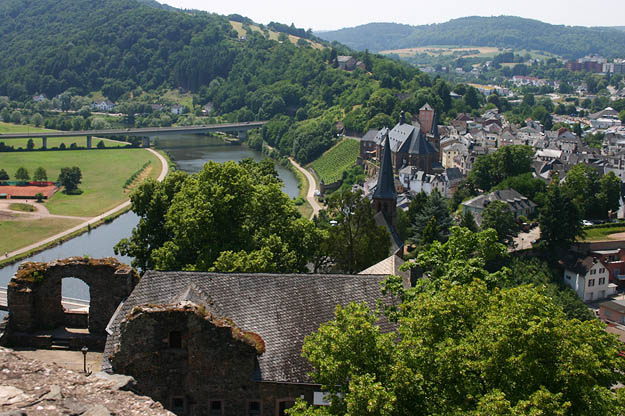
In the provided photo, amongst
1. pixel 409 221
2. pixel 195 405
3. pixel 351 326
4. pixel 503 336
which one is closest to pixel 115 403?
pixel 351 326

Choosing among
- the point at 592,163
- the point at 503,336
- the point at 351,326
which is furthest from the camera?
the point at 592,163

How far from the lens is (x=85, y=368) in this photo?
21.6 metres

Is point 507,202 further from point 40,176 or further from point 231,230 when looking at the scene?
point 40,176

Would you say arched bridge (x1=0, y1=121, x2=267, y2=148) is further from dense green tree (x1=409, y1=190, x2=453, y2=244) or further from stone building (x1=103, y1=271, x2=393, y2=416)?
stone building (x1=103, y1=271, x2=393, y2=416)

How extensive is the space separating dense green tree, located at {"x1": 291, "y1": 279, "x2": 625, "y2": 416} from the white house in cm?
5459

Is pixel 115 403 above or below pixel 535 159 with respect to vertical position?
above

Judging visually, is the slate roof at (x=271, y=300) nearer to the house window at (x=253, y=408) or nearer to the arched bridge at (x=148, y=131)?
the house window at (x=253, y=408)

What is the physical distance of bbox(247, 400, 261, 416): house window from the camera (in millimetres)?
20453

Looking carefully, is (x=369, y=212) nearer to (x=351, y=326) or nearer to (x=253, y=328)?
(x=253, y=328)

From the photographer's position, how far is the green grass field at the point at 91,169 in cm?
9412

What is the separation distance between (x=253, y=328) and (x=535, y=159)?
101631 millimetres

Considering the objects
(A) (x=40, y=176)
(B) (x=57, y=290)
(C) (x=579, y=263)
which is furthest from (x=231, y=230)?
(A) (x=40, y=176)

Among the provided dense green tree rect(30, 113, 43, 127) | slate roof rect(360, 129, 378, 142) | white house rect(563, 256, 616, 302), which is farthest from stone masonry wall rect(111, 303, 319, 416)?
dense green tree rect(30, 113, 43, 127)

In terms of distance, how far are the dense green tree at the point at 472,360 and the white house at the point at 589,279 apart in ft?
179
